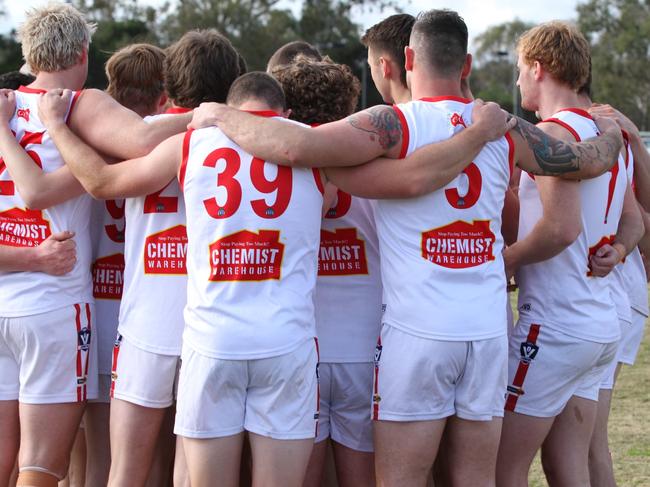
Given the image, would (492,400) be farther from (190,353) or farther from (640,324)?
(640,324)

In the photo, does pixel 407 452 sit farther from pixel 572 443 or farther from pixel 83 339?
pixel 83 339

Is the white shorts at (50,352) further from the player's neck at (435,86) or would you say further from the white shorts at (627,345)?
the white shorts at (627,345)

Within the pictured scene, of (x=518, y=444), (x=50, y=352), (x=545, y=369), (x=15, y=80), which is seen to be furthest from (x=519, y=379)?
(x=15, y=80)

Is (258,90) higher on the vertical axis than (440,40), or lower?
lower

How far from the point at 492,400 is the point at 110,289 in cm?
197

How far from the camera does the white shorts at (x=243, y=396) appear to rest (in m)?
3.80

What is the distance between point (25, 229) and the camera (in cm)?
452

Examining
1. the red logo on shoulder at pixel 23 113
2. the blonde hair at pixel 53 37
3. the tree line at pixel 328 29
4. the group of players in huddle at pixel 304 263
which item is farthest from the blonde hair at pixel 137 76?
the tree line at pixel 328 29

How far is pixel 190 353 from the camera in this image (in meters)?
3.87

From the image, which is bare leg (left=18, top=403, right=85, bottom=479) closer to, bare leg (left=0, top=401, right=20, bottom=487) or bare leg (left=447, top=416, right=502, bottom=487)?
bare leg (left=0, top=401, right=20, bottom=487)

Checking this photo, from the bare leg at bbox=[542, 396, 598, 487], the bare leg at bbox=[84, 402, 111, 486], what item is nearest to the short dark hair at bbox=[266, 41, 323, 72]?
the bare leg at bbox=[84, 402, 111, 486]

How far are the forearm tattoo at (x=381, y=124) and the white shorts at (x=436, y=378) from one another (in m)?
0.81

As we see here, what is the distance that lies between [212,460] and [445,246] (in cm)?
132

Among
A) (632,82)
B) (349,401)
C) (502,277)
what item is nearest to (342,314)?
(349,401)
